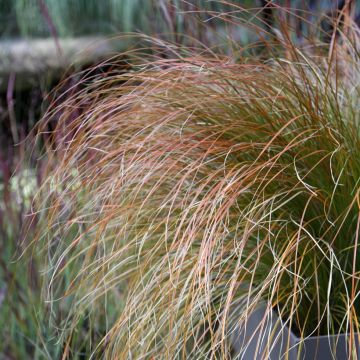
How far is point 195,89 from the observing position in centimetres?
161

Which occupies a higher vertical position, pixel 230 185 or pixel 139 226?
pixel 230 185

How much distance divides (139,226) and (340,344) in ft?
1.77

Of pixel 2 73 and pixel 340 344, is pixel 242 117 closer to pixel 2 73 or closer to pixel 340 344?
pixel 340 344

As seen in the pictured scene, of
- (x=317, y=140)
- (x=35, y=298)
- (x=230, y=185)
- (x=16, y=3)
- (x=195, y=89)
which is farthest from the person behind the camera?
(x=16, y=3)

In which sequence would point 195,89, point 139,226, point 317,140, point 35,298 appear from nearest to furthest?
1. point 317,140
2. point 195,89
3. point 139,226
4. point 35,298

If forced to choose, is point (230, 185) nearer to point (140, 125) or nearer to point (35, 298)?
point (140, 125)

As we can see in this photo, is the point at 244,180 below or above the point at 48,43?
above

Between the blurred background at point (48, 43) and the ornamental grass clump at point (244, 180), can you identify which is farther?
the blurred background at point (48, 43)

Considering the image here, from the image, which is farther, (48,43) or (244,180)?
(48,43)

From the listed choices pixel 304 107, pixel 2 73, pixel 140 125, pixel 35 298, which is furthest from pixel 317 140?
pixel 2 73

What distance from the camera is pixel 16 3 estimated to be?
3721 millimetres

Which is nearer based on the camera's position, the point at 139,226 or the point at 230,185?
Answer: the point at 230,185

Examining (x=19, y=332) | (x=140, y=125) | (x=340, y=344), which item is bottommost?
(x=19, y=332)

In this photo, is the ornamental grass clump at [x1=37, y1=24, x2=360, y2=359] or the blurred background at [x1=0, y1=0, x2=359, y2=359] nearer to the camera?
the ornamental grass clump at [x1=37, y1=24, x2=360, y2=359]
